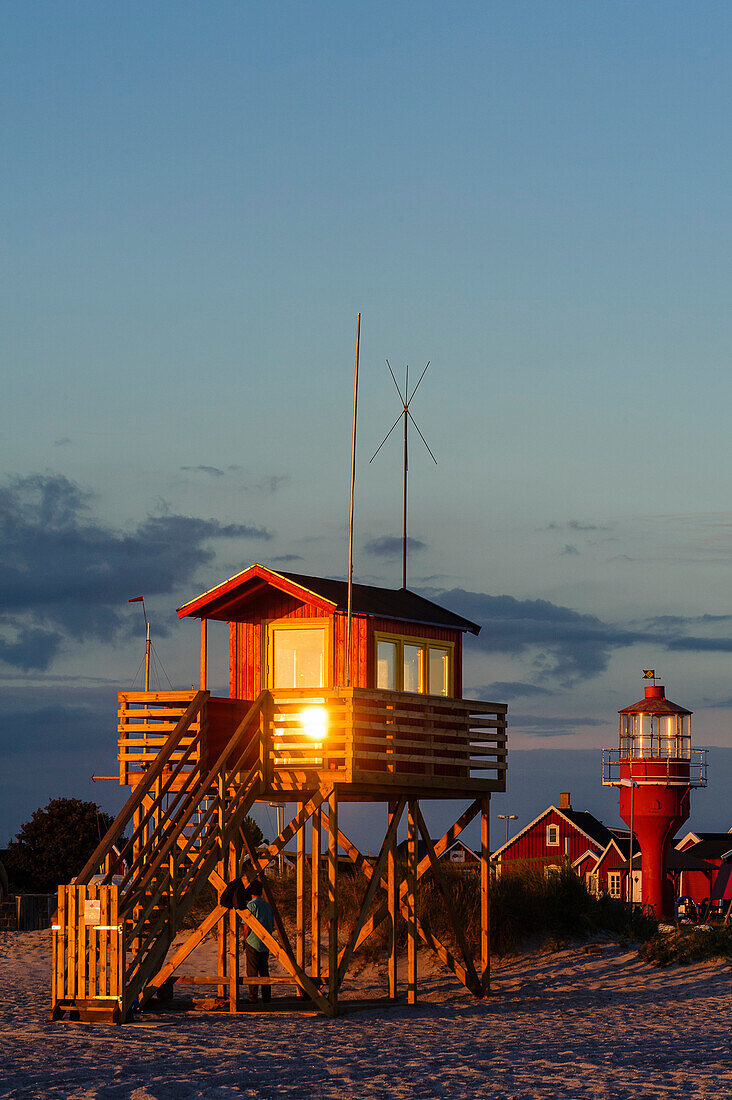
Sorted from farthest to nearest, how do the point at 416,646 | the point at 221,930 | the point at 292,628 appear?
the point at 416,646, the point at 292,628, the point at 221,930

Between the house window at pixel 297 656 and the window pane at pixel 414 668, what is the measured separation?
1.68 metres

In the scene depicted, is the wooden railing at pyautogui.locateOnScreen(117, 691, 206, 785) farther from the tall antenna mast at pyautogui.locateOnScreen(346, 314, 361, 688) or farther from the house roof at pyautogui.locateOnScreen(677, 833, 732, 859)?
the house roof at pyautogui.locateOnScreen(677, 833, 732, 859)

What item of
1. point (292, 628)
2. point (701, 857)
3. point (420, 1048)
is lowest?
point (701, 857)

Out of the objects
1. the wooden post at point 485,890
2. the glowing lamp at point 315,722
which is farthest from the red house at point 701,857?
the glowing lamp at point 315,722

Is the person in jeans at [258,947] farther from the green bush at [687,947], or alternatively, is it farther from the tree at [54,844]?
the tree at [54,844]

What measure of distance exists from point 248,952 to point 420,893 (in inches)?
259

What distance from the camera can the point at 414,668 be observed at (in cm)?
2512

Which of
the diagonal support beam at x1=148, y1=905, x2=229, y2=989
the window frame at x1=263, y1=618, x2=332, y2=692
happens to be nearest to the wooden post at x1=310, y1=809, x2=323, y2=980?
the diagonal support beam at x1=148, y1=905, x2=229, y2=989

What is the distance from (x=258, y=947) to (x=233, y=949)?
18.8 inches

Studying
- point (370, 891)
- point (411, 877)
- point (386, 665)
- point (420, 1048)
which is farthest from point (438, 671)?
point (420, 1048)

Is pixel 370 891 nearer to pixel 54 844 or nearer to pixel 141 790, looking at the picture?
pixel 141 790

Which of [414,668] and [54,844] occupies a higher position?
[414,668]

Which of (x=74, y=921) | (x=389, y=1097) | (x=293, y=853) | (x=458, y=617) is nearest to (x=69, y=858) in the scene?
(x=293, y=853)

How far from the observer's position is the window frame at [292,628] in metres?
24.1
